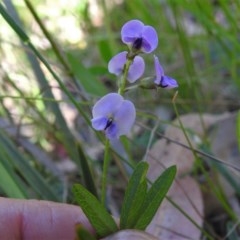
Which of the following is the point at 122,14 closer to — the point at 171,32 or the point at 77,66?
the point at 171,32

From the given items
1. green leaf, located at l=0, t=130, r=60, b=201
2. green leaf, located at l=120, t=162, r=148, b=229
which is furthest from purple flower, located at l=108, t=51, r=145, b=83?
green leaf, located at l=0, t=130, r=60, b=201

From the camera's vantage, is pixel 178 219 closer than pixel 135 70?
No

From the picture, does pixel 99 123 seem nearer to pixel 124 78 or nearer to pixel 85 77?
pixel 124 78

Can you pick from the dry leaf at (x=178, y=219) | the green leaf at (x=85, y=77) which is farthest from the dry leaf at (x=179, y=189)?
the green leaf at (x=85, y=77)

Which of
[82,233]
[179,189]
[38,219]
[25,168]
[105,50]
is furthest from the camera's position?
[105,50]

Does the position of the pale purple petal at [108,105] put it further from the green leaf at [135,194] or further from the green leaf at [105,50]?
the green leaf at [105,50]

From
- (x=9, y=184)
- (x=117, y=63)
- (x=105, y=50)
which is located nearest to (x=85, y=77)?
(x=105, y=50)

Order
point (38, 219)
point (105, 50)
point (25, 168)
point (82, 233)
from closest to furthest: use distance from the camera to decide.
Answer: point (82, 233) → point (38, 219) → point (25, 168) → point (105, 50)
